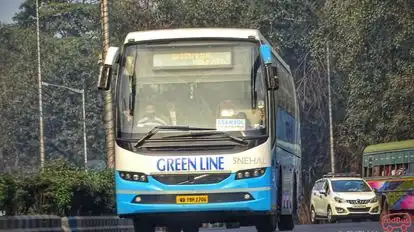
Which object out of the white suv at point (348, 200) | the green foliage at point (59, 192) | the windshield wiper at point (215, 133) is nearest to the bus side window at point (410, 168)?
the white suv at point (348, 200)

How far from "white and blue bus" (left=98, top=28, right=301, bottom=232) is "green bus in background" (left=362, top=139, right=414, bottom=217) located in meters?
22.6

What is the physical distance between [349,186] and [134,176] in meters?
24.7

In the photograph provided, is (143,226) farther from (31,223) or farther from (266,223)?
(31,223)

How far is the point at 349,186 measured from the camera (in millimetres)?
42125

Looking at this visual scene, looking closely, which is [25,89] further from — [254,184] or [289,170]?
[254,184]

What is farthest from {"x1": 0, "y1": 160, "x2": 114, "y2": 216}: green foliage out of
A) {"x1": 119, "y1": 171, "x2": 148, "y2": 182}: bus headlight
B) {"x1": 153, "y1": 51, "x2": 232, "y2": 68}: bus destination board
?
{"x1": 153, "y1": 51, "x2": 232, "y2": 68}: bus destination board

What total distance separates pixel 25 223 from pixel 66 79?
56.8 metres

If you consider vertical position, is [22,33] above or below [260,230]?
above

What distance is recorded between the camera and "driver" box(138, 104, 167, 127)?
18.4m

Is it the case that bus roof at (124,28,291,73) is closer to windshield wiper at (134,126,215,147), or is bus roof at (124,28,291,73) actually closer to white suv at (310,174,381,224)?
windshield wiper at (134,126,215,147)

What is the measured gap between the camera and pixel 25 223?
17016mm

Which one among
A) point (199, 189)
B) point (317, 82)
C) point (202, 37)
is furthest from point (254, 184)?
point (317, 82)

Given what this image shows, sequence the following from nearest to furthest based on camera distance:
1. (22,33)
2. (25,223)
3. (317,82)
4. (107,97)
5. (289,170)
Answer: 1. (25,223)
2. (289,170)
3. (107,97)
4. (317,82)
5. (22,33)

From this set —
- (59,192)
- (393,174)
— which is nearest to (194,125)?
(59,192)
